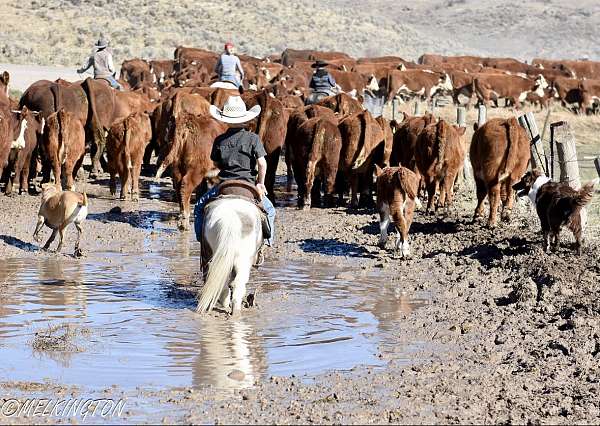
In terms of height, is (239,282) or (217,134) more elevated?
(217,134)

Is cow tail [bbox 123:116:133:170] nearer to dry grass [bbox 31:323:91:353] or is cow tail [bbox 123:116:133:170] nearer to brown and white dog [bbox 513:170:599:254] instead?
brown and white dog [bbox 513:170:599:254]

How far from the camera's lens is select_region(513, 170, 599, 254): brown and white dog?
10954 mm

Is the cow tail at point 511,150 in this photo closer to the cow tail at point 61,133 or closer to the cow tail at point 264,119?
the cow tail at point 264,119

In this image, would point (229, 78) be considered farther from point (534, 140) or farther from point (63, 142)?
point (534, 140)

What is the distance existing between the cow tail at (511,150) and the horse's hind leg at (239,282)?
17.4 feet

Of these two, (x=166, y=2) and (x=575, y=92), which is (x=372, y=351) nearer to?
(x=575, y=92)

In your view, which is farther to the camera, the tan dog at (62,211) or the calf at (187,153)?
the calf at (187,153)

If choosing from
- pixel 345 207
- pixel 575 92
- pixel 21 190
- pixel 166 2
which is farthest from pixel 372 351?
pixel 166 2

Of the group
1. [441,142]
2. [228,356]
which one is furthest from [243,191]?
[441,142]

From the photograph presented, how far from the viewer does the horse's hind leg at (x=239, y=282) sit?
9070mm

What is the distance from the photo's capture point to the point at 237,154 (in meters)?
9.88

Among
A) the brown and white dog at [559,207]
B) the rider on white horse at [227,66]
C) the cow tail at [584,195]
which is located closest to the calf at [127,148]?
the rider on white horse at [227,66]

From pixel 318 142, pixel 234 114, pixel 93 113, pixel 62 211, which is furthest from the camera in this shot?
pixel 93 113

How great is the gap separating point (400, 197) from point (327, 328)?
321 centimetres
